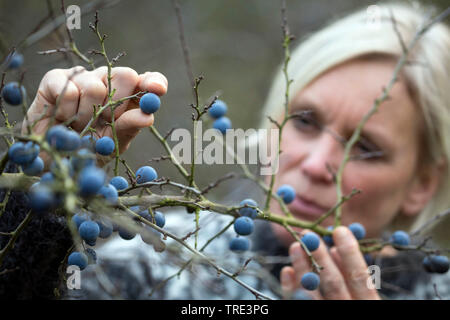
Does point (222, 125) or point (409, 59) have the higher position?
point (409, 59)

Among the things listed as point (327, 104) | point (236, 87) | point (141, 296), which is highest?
point (236, 87)

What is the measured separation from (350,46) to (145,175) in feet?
3.97

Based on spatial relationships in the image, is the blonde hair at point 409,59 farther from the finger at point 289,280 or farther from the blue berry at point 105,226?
the blue berry at point 105,226

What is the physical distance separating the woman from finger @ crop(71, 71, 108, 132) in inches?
23.8

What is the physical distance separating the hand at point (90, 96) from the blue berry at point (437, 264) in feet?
2.63

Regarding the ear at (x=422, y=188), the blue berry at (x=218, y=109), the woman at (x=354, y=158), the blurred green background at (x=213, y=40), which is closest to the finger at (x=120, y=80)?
the blue berry at (x=218, y=109)

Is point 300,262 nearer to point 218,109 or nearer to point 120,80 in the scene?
point 218,109

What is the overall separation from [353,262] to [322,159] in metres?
0.42

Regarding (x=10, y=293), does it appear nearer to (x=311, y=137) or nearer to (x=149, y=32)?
(x=311, y=137)

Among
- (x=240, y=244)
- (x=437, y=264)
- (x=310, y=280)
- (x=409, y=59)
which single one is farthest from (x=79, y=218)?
(x=409, y=59)

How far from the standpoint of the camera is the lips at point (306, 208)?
139 centimetres

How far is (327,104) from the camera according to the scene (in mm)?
1516

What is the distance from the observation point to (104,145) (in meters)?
0.65
